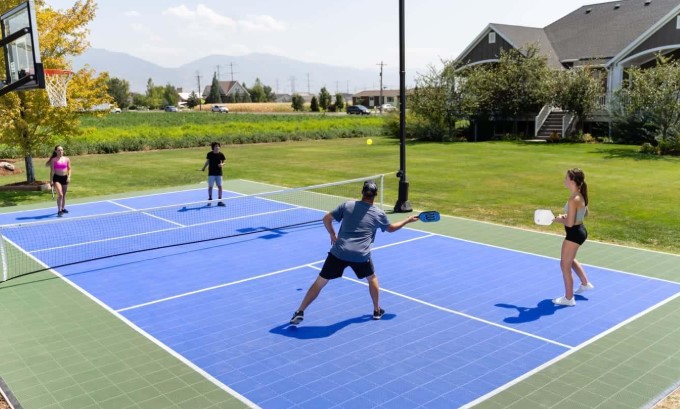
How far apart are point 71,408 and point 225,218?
1050 centimetres

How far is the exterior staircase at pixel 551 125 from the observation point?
4175 cm

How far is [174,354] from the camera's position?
315 inches

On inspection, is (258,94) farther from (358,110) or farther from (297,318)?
(297,318)

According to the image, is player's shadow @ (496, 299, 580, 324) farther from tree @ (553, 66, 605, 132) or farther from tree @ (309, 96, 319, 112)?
tree @ (309, 96, 319, 112)

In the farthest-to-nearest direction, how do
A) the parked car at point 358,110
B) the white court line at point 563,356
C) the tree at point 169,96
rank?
the tree at point 169,96 → the parked car at point 358,110 → the white court line at point 563,356

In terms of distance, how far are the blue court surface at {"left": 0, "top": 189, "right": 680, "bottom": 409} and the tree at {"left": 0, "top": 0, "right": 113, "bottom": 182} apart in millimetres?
8568

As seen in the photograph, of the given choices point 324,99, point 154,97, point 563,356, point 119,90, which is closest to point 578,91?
point 563,356

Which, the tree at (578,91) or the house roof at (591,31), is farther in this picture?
the house roof at (591,31)

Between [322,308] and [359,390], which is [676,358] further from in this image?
[322,308]

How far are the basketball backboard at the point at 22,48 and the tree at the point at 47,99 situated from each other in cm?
1255

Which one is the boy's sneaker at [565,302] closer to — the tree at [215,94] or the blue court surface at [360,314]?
the blue court surface at [360,314]

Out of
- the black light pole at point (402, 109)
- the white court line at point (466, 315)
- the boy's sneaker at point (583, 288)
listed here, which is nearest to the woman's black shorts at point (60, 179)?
the black light pole at point (402, 109)

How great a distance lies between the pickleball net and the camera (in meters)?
13.0

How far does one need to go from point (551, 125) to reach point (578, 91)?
4.24 metres
